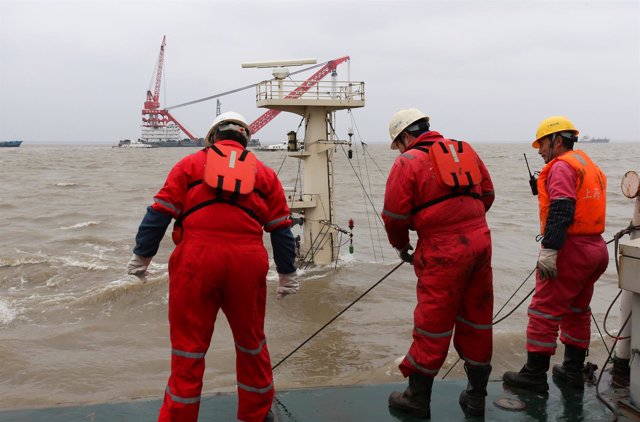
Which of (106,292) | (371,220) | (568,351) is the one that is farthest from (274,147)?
(568,351)

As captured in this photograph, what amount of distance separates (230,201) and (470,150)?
146cm

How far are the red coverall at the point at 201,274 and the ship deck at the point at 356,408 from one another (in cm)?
68

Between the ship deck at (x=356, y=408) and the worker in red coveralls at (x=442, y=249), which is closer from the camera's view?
the worker in red coveralls at (x=442, y=249)

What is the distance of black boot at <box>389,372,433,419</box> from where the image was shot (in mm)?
3512

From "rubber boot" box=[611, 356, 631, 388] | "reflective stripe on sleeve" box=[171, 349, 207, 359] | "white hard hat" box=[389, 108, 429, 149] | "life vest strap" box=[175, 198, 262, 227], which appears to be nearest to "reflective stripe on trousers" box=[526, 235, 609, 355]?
"rubber boot" box=[611, 356, 631, 388]

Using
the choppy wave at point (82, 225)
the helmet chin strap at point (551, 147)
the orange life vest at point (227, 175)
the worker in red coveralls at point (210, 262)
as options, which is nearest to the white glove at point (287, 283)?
the worker in red coveralls at point (210, 262)

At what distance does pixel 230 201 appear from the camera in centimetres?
305

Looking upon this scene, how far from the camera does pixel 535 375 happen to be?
13.1 ft

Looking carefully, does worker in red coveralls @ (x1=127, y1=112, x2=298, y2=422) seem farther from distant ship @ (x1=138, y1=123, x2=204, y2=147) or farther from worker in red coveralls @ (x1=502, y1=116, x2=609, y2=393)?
distant ship @ (x1=138, y1=123, x2=204, y2=147)

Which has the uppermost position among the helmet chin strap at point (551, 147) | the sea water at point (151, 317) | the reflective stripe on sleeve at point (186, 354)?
the helmet chin strap at point (551, 147)

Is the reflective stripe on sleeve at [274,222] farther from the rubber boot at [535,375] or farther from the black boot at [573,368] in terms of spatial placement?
the black boot at [573,368]

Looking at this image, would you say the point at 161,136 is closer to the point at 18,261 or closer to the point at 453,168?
the point at 18,261

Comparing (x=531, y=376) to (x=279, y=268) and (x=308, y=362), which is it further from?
(x=308, y=362)

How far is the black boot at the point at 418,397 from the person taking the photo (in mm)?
3512
